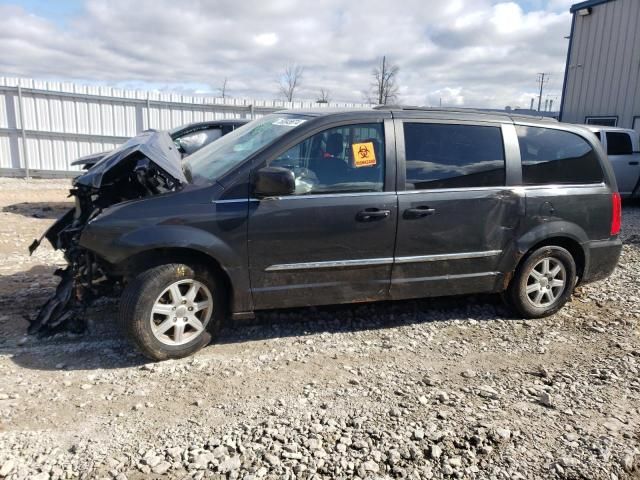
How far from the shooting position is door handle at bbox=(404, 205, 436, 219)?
162 inches

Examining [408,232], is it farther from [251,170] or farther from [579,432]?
[579,432]

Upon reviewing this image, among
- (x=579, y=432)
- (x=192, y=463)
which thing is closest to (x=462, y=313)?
(x=579, y=432)

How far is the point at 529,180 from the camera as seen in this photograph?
457 cm

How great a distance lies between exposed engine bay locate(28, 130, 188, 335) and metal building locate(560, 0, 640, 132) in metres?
15.4

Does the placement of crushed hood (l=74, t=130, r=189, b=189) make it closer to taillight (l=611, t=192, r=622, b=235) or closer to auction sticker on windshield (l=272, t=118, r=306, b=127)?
auction sticker on windshield (l=272, t=118, r=306, b=127)

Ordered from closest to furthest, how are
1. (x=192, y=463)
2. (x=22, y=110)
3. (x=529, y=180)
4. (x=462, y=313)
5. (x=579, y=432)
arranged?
(x=192, y=463), (x=579, y=432), (x=529, y=180), (x=462, y=313), (x=22, y=110)

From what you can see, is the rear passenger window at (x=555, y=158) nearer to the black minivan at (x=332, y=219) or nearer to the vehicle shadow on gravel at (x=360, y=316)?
the black minivan at (x=332, y=219)

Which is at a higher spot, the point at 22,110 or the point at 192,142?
the point at 22,110

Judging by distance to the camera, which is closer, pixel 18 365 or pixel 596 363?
pixel 18 365

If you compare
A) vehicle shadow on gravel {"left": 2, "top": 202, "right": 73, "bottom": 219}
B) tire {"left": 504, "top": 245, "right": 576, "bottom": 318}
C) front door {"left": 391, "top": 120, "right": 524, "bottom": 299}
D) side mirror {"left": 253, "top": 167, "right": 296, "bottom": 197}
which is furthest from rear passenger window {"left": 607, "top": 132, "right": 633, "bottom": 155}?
vehicle shadow on gravel {"left": 2, "top": 202, "right": 73, "bottom": 219}

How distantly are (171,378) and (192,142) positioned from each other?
19.7 feet

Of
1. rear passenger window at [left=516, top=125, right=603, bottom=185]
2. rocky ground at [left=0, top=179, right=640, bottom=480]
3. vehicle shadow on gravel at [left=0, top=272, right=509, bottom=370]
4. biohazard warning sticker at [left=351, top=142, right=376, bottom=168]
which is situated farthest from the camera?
rear passenger window at [left=516, top=125, right=603, bottom=185]

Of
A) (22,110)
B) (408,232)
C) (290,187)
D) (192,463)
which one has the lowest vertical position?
(192,463)

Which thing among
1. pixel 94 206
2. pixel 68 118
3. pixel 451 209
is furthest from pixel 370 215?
pixel 68 118
